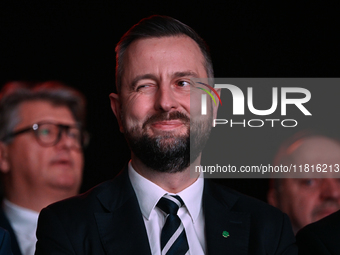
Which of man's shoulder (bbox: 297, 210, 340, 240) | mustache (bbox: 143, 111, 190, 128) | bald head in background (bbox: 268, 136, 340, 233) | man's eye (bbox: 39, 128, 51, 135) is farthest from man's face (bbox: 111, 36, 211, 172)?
bald head in background (bbox: 268, 136, 340, 233)

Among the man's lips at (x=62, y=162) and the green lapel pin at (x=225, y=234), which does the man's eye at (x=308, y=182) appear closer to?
the green lapel pin at (x=225, y=234)

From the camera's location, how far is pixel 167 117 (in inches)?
94.9

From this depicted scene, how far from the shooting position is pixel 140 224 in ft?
7.82

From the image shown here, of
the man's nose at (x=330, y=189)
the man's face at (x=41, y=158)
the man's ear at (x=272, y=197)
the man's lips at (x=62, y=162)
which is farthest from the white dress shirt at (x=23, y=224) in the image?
the man's nose at (x=330, y=189)

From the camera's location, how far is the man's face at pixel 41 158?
362cm

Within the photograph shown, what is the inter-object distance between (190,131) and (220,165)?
164cm

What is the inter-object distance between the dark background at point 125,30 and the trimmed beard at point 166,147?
5.04 feet

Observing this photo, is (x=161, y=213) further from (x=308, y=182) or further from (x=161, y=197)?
(x=308, y=182)

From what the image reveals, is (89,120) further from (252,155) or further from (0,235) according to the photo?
(0,235)

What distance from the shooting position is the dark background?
3.91 metres

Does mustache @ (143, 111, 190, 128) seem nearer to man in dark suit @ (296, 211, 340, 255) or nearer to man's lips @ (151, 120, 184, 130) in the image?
man's lips @ (151, 120, 184, 130)

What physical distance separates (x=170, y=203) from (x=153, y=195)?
94 mm

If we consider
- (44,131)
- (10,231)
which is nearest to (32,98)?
(44,131)

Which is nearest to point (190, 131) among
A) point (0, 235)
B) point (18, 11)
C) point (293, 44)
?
point (0, 235)
